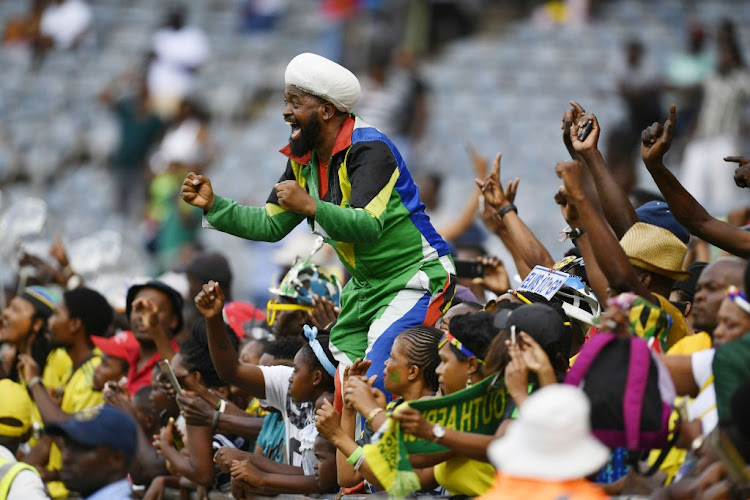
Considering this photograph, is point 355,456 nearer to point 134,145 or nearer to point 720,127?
point 720,127

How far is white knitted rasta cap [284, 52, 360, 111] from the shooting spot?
683cm

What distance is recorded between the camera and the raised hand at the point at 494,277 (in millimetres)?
8531

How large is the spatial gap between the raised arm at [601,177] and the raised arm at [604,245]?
→ 1.64ft

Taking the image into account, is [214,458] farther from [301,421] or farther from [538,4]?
[538,4]

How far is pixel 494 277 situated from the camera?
8.59 m

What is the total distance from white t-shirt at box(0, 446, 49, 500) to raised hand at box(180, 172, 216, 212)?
56.8 inches

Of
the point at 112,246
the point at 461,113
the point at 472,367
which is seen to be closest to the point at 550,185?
the point at 461,113

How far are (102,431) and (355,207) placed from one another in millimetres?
1547

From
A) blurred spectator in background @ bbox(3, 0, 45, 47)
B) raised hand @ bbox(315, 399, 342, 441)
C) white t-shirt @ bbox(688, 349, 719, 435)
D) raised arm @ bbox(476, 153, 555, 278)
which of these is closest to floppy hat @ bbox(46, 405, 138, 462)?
raised hand @ bbox(315, 399, 342, 441)

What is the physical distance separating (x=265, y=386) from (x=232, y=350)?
35 cm

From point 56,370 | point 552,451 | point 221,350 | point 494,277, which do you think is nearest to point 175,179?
point 56,370

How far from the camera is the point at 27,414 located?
8.92 metres

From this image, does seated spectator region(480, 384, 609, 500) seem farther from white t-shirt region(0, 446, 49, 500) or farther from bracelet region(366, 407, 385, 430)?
white t-shirt region(0, 446, 49, 500)

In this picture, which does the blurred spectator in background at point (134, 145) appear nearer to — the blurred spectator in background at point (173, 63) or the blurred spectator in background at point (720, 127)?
the blurred spectator in background at point (173, 63)
